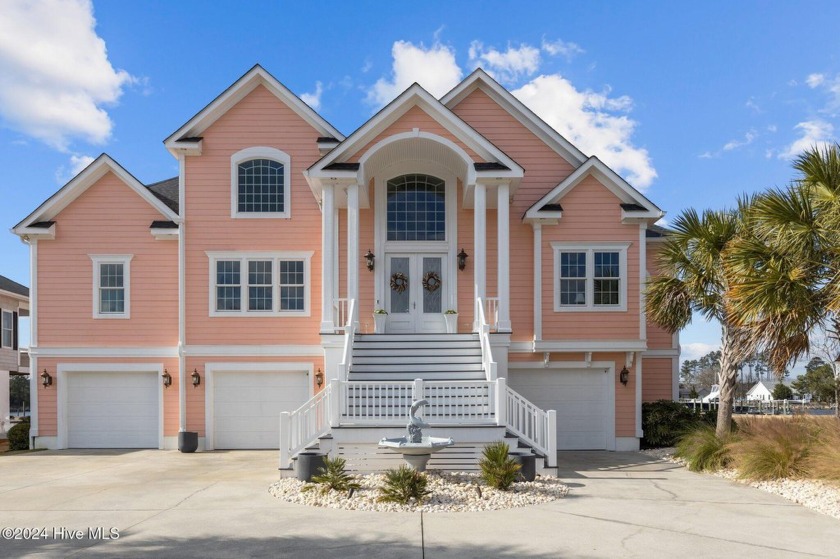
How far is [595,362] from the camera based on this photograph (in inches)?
680

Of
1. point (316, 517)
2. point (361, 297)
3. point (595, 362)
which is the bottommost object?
point (316, 517)

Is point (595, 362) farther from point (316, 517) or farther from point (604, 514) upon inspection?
point (316, 517)

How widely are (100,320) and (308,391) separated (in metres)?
5.71

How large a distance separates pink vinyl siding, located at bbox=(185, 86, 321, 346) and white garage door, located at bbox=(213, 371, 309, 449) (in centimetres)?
95

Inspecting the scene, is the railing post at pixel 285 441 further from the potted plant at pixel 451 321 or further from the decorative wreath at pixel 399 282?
the decorative wreath at pixel 399 282

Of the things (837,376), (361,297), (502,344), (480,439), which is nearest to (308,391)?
(361,297)

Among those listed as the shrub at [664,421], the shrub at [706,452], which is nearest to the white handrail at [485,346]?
the shrub at [706,452]

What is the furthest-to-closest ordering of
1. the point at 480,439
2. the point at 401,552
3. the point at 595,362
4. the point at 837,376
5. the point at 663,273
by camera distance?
the point at 595,362, the point at 663,273, the point at 837,376, the point at 480,439, the point at 401,552

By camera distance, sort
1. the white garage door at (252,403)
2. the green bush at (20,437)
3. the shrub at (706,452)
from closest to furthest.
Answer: the shrub at (706,452) < the white garage door at (252,403) < the green bush at (20,437)

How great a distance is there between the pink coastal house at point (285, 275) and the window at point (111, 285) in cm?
4

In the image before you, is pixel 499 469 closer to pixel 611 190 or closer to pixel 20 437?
pixel 611 190

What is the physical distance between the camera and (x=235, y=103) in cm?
1786

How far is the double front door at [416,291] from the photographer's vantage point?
17.4 metres

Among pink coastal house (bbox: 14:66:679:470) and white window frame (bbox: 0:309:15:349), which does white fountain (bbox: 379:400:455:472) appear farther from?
white window frame (bbox: 0:309:15:349)
